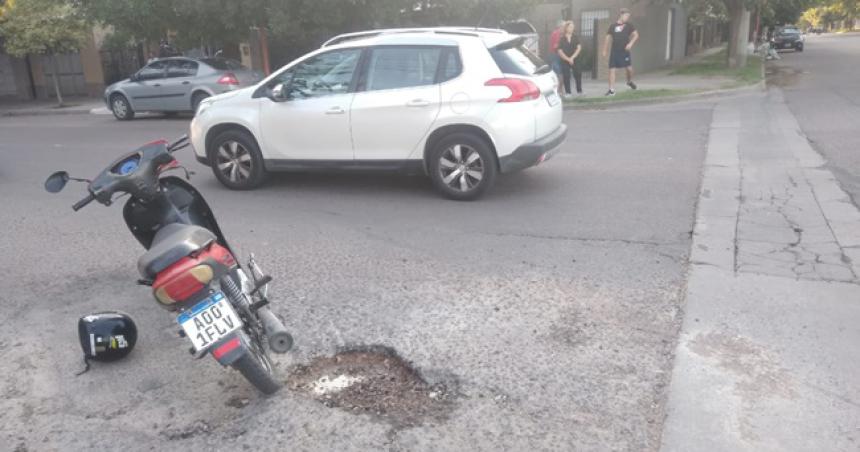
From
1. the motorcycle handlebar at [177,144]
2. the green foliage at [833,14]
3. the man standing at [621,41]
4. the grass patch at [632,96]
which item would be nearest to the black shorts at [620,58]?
the man standing at [621,41]

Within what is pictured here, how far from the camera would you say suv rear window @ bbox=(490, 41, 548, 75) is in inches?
280

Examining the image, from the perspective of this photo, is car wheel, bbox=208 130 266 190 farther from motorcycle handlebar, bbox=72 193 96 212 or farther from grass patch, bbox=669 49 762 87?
grass patch, bbox=669 49 762 87

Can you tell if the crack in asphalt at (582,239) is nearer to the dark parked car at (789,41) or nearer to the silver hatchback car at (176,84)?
the silver hatchback car at (176,84)

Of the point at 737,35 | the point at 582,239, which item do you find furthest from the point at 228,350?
the point at 737,35

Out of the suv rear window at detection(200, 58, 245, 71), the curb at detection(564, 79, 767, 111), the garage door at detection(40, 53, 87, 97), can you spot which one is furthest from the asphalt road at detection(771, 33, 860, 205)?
the garage door at detection(40, 53, 87, 97)

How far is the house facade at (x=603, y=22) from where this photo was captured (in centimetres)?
2181

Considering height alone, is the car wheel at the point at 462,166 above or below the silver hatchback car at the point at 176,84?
below

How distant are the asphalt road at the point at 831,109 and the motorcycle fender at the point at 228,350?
6.23 m

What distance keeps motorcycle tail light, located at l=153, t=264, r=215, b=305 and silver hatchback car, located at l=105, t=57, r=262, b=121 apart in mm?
14751

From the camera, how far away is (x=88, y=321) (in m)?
4.04

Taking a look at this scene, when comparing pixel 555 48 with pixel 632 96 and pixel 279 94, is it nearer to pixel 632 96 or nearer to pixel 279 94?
pixel 632 96

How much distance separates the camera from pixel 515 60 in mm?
7305

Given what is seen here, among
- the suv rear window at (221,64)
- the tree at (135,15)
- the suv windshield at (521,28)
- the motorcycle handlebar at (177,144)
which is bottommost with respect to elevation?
the motorcycle handlebar at (177,144)

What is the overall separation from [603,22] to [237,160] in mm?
16400
